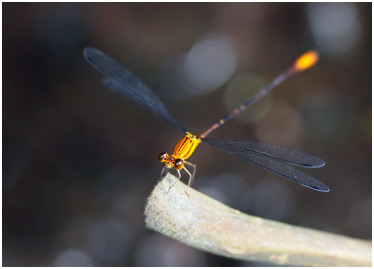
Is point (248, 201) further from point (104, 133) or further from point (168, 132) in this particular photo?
point (104, 133)

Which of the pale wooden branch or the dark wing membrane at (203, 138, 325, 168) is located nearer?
the pale wooden branch

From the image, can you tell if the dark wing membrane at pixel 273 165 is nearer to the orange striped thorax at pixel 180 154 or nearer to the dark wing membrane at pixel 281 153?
the dark wing membrane at pixel 281 153

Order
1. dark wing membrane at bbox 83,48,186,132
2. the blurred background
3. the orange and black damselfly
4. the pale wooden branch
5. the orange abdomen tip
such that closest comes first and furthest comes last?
the pale wooden branch, the orange abdomen tip, the orange and black damselfly, dark wing membrane at bbox 83,48,186,132, the blurred background

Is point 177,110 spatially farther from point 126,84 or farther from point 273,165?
point 273,165

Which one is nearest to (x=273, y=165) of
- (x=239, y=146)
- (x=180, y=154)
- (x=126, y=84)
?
(x=239, y=146)

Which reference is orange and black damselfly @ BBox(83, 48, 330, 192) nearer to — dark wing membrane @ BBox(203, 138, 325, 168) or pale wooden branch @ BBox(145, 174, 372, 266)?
dark wing membrane @ BBox(203, 138, 325, 168)

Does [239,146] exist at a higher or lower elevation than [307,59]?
lower

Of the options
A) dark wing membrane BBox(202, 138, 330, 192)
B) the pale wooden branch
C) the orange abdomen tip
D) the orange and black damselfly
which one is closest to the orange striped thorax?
the orange and black damselfly
